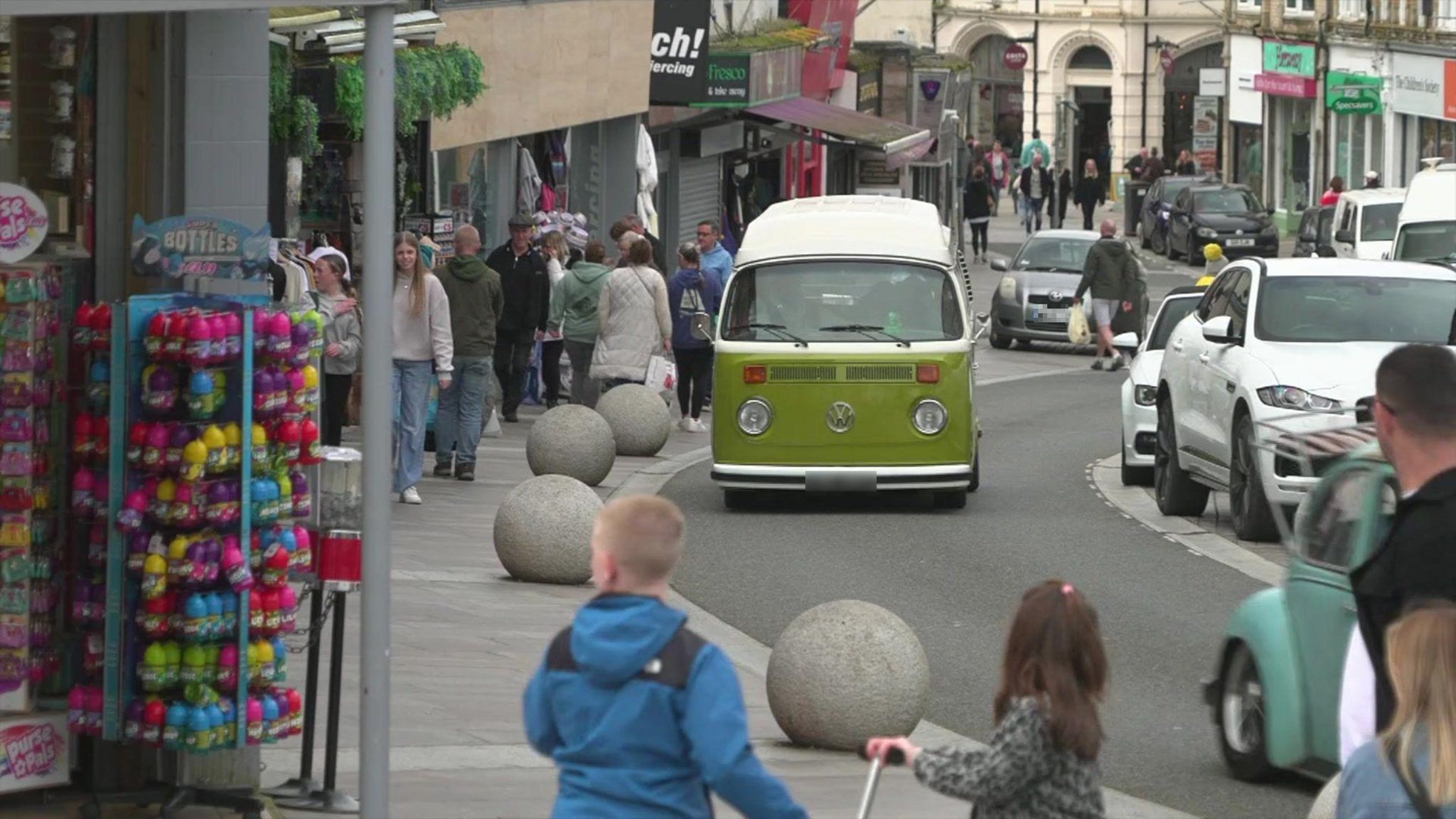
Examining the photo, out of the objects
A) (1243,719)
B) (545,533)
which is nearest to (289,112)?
Answer: (545,533)

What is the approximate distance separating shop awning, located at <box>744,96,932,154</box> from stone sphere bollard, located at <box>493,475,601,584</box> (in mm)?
25042

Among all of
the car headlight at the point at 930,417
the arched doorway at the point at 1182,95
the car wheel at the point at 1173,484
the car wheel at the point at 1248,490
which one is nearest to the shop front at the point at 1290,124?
the arched doorway at the point at 1182,95

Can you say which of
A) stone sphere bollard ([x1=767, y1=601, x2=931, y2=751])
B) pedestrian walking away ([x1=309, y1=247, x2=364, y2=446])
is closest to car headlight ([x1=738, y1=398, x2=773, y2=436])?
pedestrian walking away ([x1=309, y1=247, x2=364, y2=446])

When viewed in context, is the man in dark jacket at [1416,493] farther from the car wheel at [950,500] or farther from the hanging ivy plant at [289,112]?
the car wheel at [950,500]

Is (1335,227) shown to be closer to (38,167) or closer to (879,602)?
(879,602)

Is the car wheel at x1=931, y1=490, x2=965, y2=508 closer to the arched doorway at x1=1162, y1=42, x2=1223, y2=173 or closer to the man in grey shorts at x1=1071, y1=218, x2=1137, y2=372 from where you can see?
the man in grey shorts at x1=1071, y1=218, x2=1137, y2=372

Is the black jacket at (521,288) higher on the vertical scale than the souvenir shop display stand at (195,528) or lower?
higher

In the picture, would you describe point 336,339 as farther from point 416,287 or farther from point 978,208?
point 978,208

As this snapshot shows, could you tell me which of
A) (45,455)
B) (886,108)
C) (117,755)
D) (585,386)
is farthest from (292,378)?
(886,108)

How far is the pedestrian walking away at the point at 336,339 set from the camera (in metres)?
16.2

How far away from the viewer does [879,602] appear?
14.0 meters

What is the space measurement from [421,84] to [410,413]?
4.71 m

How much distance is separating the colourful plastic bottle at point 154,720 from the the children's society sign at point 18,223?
4.80 ft

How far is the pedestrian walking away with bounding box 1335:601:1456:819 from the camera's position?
14.8 ft
